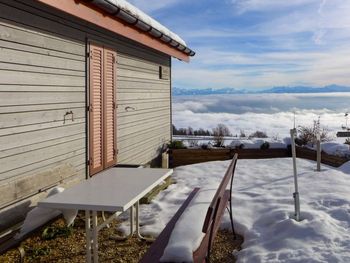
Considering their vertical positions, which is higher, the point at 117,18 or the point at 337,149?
the point at 117,18

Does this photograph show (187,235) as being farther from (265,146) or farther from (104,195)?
(265,146)

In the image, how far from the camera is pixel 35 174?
16.8 feet

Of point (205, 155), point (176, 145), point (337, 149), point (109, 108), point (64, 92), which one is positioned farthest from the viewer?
point (176, 145)

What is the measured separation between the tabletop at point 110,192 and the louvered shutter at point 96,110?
5.77ft

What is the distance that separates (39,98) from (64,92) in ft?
2.23

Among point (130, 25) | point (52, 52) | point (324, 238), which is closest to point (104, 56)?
point (130, 25)

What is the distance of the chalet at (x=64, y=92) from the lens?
4.61 metres

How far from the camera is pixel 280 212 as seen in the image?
5.51m

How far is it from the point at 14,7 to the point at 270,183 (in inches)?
223

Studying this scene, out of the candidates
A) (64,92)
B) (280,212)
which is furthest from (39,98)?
(280,212)

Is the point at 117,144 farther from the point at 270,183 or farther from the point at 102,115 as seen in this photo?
the point at 270,183

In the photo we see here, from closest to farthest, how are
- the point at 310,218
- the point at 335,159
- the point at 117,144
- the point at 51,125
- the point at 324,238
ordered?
1. the point at 324,238
2. the point at 310,218
3. the point at 51,125
4. the point at 117,144
5. the point at 335,159

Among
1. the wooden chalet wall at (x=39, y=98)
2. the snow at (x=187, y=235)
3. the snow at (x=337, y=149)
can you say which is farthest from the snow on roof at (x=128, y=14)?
the snow at (x=337, y=149)

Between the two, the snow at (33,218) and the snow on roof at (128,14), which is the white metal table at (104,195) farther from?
the snow on roof at (128,14)
